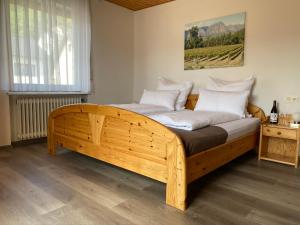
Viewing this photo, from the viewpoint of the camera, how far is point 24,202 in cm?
179

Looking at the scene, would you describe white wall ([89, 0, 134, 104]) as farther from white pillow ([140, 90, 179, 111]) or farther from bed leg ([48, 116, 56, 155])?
bed leg ([48, 116, 56, 155])

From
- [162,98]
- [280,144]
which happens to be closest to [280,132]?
[280,144]

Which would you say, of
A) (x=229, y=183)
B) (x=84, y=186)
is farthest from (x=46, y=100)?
(x=229, y=183)

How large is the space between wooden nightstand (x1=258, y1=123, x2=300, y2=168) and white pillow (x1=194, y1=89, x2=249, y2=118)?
369 millimetres

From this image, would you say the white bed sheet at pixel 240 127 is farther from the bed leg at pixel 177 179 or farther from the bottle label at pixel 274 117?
the bed leg at pixel 177 179

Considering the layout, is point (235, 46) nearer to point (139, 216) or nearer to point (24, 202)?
point (139, 216)

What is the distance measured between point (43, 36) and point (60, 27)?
331mm

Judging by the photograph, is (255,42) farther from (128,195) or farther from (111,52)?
(128,195)

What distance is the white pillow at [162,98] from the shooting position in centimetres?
349

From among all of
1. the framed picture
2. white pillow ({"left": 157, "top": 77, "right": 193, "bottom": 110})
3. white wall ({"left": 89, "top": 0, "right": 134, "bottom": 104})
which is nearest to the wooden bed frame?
white pillow ({"left": 157, "top": 77, "right": 193, "bottom": 110})

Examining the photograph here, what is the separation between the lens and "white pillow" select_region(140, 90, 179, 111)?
11.5ft

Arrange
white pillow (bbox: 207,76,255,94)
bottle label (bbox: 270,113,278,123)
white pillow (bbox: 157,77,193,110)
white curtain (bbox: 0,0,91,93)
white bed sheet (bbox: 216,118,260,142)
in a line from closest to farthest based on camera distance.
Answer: white bed sheet (bbox: 216,118,260,142) → bottle label (bbox: 270,113,278,123) → white curtain (bbox: 0,0,91,93) → white pillow (bbox: 207,76,255,94) → white pillow (bbox: 157,77,193,110)

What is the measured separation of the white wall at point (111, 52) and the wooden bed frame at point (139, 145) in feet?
5.13

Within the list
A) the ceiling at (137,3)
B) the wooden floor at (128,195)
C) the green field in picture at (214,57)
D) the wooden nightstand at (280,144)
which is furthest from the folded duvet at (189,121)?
the ceiling at (137,3)
